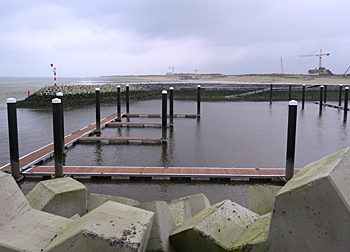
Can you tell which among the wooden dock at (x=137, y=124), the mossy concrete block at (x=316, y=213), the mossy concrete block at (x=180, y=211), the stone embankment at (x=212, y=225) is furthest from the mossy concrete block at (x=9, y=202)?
the wooden dock at (x=137, y=124)

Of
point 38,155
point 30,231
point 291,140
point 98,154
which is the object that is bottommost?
point 98,154

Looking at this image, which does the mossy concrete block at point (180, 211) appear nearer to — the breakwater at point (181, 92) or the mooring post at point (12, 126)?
the mooring post at point (12, 126)

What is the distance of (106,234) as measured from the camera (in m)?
3.22

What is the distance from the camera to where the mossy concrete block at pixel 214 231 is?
383 cm

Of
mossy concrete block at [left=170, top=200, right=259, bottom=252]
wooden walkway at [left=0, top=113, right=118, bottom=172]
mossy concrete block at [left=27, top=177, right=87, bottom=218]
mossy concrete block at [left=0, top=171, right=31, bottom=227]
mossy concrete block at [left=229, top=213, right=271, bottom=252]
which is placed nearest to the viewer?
mossy concrete block at [left=229, top=213, right=271, bottom=252]

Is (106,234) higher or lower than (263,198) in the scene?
higher

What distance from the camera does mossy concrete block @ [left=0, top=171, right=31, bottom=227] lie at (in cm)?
416

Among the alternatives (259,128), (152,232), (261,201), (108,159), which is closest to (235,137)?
(259,128)

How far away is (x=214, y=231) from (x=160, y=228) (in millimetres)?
626

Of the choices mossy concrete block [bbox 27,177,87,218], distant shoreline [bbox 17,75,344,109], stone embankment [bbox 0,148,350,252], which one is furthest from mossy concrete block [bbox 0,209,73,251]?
distant shoreline [bbox 17,75,344,109]

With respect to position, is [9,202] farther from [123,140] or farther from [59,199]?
[123,140]

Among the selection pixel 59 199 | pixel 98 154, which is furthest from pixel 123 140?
pixel 59 199

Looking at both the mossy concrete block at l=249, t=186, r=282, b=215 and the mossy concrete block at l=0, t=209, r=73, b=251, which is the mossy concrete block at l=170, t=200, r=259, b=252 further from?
the mossy concrete block at l=0, t=209, r=73, b=251

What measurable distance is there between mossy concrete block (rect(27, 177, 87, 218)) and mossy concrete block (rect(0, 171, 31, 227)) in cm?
→ 71
